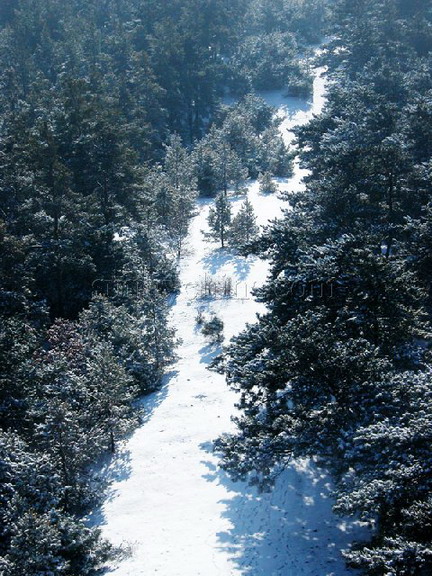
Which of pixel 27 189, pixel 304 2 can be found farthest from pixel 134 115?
pixel 304 2

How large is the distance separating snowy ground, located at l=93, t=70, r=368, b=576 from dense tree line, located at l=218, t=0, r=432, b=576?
3.04 feet

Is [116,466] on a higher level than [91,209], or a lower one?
lower

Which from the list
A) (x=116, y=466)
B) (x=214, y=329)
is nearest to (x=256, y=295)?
(x=116, y=466)

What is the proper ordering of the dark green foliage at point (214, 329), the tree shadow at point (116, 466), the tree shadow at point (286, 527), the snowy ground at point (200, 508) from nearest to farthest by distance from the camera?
1. the tree shadow at point (286, 527)
2. the snowy ground at point (200, 508)
3. the tree shadow at point (116, 466)
4. the dark green foliage at point (214, 329)

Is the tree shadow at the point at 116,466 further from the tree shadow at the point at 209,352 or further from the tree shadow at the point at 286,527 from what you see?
the tree shadow at the point at 286,527

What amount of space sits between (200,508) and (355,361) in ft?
23.3

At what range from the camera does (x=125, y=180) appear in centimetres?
3409

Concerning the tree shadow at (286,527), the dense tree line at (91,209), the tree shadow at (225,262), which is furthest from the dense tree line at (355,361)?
the tree shadow at (225,262)

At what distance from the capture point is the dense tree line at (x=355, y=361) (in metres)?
10.9

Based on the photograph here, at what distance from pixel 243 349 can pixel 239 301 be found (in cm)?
1382

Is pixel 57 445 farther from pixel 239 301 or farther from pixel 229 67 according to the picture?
pixel 229 67

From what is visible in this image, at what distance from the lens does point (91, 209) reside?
2989 cm

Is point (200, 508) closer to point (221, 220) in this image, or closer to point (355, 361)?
point (355, 361)

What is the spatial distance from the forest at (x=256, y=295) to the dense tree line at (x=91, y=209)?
0.35ft
